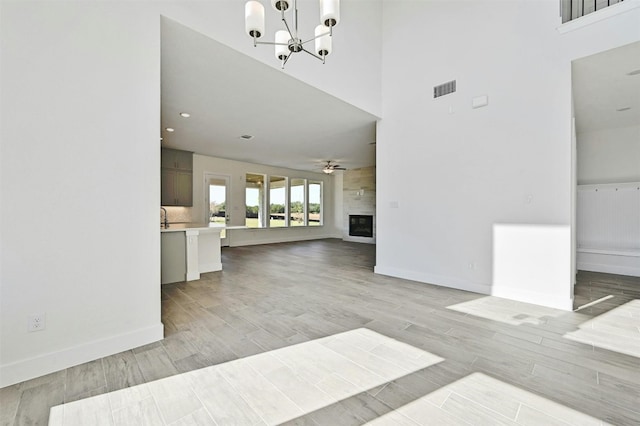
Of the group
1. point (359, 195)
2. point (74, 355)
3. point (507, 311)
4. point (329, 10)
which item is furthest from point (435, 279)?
point (359, 195)

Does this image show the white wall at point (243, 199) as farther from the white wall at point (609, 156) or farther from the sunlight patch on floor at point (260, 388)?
the white wall at point (609, 156)

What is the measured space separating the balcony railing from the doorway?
821 cm

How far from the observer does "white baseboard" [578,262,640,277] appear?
16.0ft

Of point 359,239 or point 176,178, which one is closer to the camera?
point 176,178

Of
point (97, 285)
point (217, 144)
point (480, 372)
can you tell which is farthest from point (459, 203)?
point (217, 144)

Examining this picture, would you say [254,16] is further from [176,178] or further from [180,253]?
[176,178]

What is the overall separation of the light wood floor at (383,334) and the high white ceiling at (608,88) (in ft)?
9.11

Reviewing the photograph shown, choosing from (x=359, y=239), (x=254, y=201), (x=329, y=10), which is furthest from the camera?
(x=359, y=239)

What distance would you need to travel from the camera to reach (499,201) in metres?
3.71

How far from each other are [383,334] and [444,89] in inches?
146

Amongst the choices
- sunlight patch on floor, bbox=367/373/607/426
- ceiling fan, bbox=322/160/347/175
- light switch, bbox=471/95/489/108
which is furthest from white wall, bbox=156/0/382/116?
ceiling fan, bbox=322/160/347/175

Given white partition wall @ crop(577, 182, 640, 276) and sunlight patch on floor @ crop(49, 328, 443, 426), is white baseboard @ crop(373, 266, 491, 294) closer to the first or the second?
sunlight patch on floor @ crop(49, 328, 443, 426)

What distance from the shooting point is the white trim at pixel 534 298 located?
3211 mm

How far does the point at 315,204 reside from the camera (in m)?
11.4
